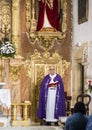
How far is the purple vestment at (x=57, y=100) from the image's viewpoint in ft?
48.2

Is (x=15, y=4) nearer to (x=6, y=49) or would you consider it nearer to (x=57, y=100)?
(x=6, y=49)

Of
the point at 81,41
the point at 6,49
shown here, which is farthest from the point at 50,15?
the point at 6,49

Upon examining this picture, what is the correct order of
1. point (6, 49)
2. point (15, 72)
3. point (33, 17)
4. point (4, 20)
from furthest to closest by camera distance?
point (33, 17) < point (4, 20) < point (15, 72) < point (6, 49)

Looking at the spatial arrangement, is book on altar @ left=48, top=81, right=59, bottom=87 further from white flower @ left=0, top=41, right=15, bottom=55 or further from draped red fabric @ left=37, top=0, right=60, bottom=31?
draped red fabric @ left=37, top=0, right=60, bottom=31

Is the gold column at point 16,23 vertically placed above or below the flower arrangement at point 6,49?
above

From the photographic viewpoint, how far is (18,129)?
13.4 m

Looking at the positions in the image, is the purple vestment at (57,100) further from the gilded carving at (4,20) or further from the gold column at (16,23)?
the gilded carving at (4,20)

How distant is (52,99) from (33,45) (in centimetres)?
213

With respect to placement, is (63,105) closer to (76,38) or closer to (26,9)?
(76,38)

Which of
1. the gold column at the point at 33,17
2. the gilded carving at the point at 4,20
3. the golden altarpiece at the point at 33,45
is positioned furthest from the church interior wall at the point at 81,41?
the gilded carving at the point at 4,20

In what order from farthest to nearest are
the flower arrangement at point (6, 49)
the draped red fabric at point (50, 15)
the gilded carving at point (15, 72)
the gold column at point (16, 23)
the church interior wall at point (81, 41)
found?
the draped red fabric at point (50, 15) → the gold column at point (16, 23) → the gilded carving at point (15, 72) → the flower arrangement at point (6, 49) → the church interior wall at point (81, 41)

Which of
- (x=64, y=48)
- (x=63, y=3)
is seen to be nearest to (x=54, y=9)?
(x=63, y=3)

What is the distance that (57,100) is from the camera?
48.4 ft

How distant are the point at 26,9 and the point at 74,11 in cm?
161
